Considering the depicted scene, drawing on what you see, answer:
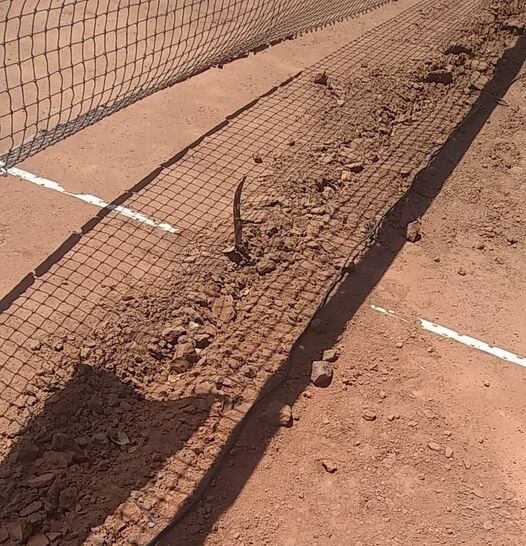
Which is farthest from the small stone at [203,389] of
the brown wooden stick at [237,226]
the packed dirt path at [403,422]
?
the brown wooden stick at [237,226]

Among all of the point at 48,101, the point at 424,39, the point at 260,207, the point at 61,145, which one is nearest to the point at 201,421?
the point at 260,207

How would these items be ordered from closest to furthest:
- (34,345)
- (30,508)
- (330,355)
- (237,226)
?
(30,508) < (34,345) < (330,355) < (237,226)

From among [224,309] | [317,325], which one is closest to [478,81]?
[317,325]

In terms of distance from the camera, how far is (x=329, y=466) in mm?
3848

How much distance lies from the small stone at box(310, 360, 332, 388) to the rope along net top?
283 centimetres

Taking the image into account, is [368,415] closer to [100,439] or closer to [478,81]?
[100,439]

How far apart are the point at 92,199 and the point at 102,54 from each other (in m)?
2.16

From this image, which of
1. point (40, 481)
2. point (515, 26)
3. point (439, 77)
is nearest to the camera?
point (40, 481)

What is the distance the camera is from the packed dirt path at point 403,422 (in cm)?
363

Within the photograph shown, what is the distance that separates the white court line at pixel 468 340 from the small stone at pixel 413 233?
896 millimetres

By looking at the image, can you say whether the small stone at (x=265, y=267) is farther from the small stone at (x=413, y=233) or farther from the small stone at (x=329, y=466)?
the small stone at (x=329, y=466)

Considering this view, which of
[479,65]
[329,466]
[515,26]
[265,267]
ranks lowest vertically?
[329,466]

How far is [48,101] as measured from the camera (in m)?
6.69

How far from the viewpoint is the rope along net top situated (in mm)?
6129
